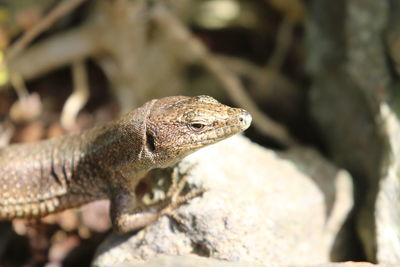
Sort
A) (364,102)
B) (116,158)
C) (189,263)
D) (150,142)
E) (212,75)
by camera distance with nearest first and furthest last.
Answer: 1. (189,263)
2. (150,142)
3. (116,158)
4. (364,102)
5. (212,75)

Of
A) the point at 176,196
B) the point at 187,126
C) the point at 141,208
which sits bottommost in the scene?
the point at 141,208

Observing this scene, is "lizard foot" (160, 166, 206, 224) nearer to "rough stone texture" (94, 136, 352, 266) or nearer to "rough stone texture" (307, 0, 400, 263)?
"rough stone texture" (94, 136, 352, 266)

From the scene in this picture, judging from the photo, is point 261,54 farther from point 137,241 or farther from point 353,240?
point 137,241

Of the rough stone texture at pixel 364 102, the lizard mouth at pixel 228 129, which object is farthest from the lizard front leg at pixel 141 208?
the rough stone texture at pixel 364 102

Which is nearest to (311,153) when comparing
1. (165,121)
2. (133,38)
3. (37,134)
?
(165,121)

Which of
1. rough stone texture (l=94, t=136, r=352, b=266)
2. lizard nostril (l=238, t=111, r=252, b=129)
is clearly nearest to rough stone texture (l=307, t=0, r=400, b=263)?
rough stone texture (l=94, t=136, r=352, b=266)

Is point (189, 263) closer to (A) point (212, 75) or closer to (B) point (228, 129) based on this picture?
(B) point (228, 129)

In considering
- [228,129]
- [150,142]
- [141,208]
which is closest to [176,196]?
[141,208]
